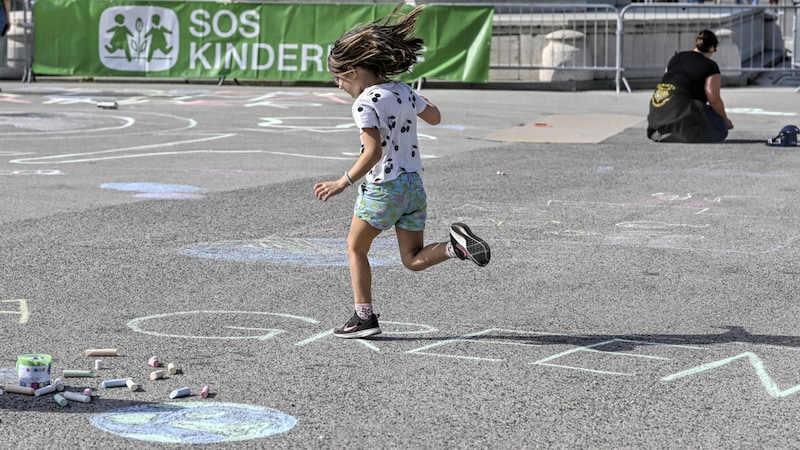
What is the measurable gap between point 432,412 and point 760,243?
465cm

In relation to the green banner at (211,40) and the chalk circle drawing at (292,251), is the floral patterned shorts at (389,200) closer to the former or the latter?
the chalk circle drawing at (292,251)

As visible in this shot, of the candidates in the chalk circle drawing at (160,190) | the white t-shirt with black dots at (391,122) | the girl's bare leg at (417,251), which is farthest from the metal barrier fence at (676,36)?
the white t-shirt with black dots at (391,122)

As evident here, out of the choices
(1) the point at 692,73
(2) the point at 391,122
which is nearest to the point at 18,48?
(1) the point at 692,73

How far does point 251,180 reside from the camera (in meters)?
12.4

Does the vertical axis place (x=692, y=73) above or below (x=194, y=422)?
above

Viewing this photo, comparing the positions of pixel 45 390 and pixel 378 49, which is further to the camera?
pixel 378 49

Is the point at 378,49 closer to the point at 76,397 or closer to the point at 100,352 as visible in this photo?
the point at 100,352

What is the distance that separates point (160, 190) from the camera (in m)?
11.6

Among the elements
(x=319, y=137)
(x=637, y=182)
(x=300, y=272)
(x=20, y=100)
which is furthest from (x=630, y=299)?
(x=20, y=100)

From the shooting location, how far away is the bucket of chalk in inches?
205

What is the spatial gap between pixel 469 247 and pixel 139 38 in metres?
18.8

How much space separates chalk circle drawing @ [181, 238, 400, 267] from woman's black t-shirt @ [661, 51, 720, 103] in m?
7.38

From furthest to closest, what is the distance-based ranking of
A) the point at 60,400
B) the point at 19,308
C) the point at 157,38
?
1. the point at 157,38
2. the point at 19,308
3. the point at 60,400

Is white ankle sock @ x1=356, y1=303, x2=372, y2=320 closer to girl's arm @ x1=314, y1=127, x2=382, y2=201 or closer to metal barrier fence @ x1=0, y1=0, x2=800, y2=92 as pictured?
girl's arm @ x1=314, y1=127, x2=382, y2=201
